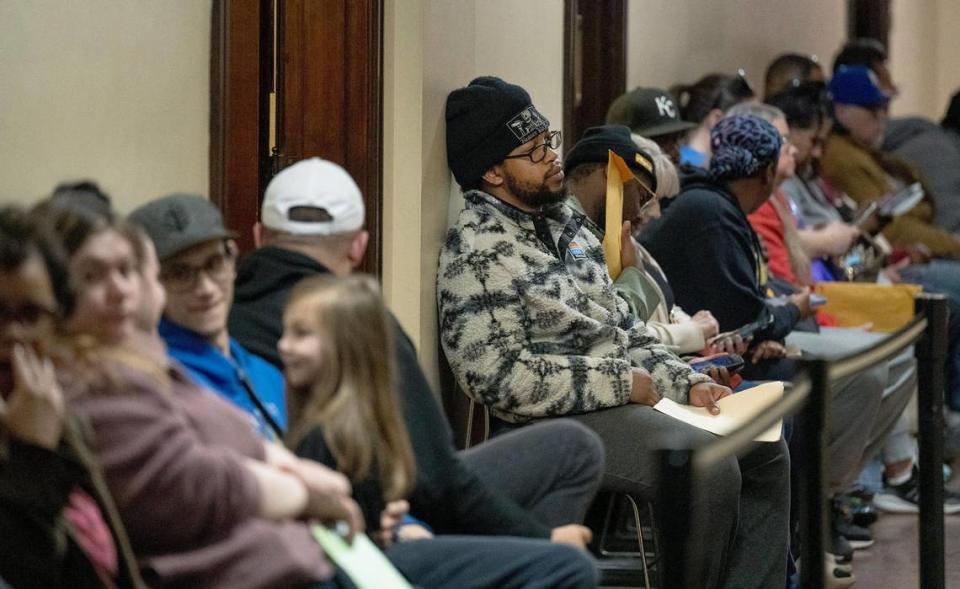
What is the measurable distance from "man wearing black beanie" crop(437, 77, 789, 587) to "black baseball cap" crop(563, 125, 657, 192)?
270 mm

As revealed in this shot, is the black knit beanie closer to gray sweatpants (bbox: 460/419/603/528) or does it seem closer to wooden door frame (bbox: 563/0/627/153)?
gray sweatpants (bbox: 460/419/603/528)

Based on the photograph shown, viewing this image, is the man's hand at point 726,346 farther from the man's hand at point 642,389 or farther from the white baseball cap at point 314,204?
the white baseball cap at point 314,204

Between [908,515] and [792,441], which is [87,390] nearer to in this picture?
[792,441]

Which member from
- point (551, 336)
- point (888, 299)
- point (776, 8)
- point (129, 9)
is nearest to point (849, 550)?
point (888, 299)

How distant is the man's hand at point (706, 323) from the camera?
4406 millimetres

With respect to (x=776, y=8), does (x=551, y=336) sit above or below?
below

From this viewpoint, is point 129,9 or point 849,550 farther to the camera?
point 849,550

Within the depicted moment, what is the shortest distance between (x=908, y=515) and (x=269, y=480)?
3.90 metres

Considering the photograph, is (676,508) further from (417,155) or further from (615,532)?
(615,532)

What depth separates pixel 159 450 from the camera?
210 centimetres

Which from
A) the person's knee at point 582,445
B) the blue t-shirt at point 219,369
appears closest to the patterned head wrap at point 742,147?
the person's knee at point 582,445

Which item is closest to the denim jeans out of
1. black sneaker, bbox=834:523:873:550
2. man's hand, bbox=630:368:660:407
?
black sneaker, bbox=834:523:873:550

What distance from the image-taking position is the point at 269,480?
222 centimetres

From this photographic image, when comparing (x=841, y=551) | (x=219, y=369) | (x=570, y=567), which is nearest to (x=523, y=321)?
(x=570, y=567)
